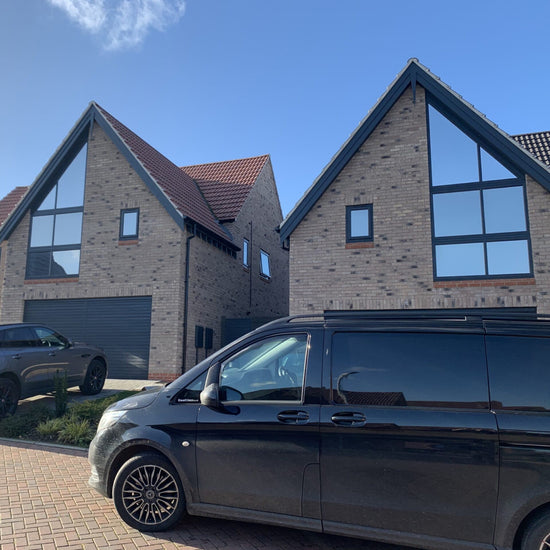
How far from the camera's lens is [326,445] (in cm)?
357

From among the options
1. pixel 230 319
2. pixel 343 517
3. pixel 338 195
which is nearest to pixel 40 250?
pixel 230 319

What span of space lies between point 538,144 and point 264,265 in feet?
37.3

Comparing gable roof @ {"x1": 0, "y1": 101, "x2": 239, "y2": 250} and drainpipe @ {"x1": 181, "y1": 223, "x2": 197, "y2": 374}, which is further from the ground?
gable roof @ {"x1": 0, "y1": 101, "x2": 239, "y2": 250}

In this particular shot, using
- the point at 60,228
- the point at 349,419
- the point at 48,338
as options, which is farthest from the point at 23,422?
the point at 60,228

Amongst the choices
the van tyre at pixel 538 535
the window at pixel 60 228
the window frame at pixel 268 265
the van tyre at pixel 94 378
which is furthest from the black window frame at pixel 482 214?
the window at pixel 60 228

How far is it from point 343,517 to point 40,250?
51.0ft

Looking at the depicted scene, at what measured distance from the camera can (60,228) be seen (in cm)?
1612

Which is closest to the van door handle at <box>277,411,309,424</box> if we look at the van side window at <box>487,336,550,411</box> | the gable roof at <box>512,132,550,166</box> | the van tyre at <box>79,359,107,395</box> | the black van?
the black van

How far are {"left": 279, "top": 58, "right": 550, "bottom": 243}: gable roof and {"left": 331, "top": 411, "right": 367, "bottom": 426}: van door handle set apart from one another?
32.8 feet

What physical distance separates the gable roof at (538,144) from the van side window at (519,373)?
11730 millimetres

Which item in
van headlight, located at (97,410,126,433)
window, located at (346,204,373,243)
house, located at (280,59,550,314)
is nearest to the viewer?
van headlight, located at (97,410,126,433)

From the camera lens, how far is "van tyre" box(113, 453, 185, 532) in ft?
13.3

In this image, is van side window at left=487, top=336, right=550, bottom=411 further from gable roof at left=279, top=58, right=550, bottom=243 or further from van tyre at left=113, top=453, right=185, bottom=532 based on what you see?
gable roof at left=279, top=58, right=550, bottom=243

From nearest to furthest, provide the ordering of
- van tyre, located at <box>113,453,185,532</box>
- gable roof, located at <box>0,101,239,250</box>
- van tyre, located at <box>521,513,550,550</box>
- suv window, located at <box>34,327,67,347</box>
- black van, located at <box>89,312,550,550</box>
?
van tyre, located at <box>521,513,550,550</box> → black van, located at <box>89,312,550,550</box> → van tyre, located at <box>113,453,185,532</box> → suv window, located at <box>34,327,67,347</box> → gable roof, located at <box>0,101,239,250</box>
